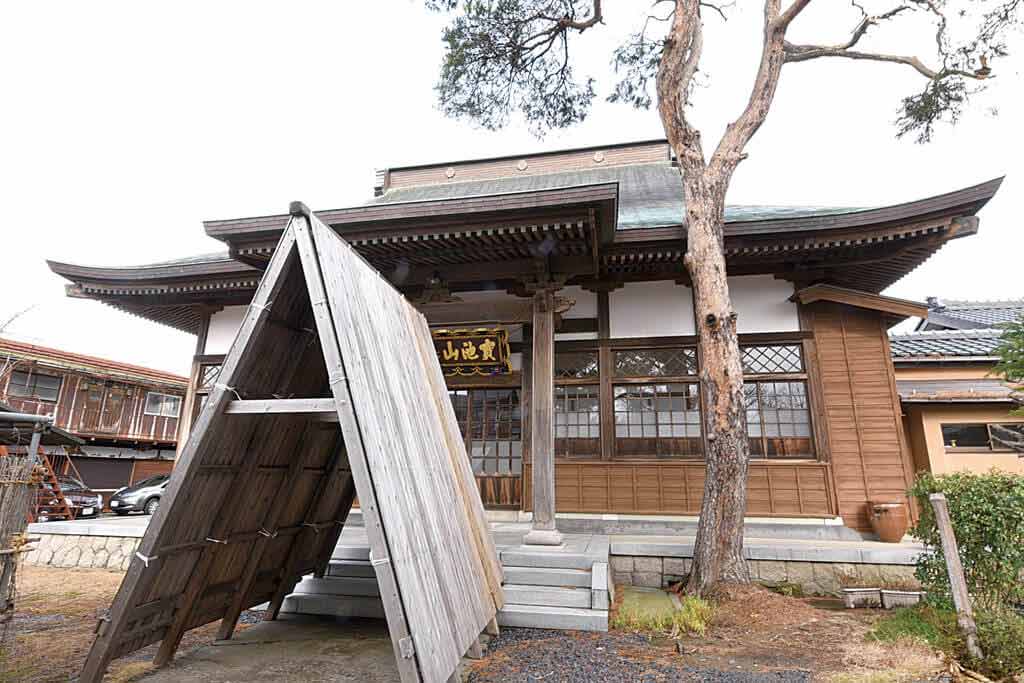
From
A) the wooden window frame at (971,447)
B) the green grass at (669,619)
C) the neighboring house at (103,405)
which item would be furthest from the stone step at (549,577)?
the neighboring house at (103,405)

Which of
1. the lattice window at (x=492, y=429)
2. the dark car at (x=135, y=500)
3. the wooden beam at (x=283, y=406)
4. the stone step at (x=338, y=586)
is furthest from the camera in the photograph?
the dark car at (x=135, y=500)

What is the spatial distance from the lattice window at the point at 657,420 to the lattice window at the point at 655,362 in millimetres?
170

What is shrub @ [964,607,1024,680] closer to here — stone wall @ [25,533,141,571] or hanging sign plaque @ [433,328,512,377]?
hanging sign plaque @ [433,328,512,377]

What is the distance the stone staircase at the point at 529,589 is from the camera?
4164 mm

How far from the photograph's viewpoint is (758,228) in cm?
604

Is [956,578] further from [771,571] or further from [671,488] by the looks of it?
[671,488]

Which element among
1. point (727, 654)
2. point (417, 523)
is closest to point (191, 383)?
point (417, 523)

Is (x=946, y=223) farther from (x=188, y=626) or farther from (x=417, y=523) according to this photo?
(x=188, y=626)

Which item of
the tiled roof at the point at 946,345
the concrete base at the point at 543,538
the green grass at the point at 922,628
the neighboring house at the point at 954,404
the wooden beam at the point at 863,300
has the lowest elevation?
the green grass at the point at 922,628

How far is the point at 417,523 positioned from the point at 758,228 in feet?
17.9

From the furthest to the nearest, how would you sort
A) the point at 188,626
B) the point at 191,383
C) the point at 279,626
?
1. the point at 191,383
2. the point at 279,626
3. the point at 188,626

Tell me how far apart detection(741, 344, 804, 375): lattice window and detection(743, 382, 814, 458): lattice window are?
0.18 m

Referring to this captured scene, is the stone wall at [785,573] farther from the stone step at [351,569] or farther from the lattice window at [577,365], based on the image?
the stone step at [351,569]

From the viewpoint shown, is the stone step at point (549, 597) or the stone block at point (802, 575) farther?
the stone block at point (802, 575)
